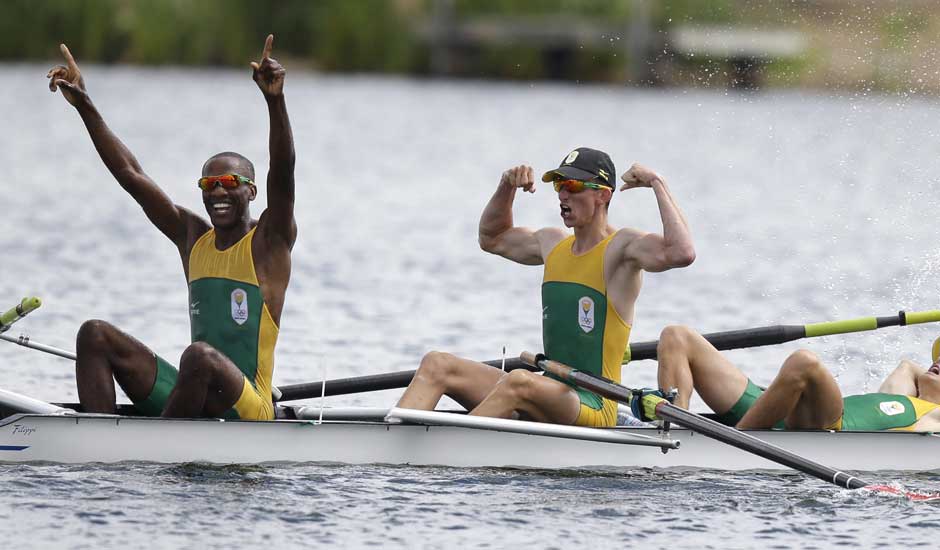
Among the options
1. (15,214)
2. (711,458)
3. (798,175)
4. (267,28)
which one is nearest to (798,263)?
(15,214)

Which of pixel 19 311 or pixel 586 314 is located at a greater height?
pixel 586 314

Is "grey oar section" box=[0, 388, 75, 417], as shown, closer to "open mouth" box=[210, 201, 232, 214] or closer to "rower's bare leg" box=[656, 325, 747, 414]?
"open mouth" box=[210, 201, 232, 214]

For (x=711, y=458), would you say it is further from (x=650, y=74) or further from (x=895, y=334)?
(x=650, y=74)

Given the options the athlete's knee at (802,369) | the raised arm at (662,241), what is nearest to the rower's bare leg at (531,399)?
the raised arm at (662,241)

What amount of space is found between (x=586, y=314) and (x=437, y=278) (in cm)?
1261

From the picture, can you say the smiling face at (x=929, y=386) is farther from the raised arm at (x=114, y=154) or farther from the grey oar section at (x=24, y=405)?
the grey oar section at (x=24, y=405)

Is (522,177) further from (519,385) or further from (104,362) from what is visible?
(104,362)

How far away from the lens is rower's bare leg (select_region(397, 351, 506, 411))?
11164 mm

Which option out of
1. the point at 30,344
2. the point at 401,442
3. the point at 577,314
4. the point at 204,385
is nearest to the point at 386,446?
the point at 401,442

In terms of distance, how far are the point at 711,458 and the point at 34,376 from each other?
6.74 metres

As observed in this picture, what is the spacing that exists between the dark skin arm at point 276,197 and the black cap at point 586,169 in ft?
5.75

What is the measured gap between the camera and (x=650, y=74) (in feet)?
255

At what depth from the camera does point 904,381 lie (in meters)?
12.2

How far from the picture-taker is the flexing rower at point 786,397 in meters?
11.2
